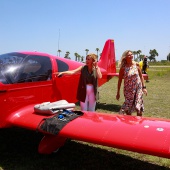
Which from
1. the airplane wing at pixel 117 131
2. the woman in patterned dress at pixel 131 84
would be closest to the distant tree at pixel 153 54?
the woman in patterned dress at pixel 131 84

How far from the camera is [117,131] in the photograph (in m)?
3.29

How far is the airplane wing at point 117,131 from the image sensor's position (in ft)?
9.59

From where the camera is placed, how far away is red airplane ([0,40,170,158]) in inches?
121

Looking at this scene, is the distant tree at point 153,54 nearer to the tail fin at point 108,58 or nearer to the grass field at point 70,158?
the tail fin at point 108,58

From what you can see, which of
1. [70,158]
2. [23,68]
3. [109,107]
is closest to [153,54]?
[109,107]

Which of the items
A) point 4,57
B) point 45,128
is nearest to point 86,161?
point 45,128

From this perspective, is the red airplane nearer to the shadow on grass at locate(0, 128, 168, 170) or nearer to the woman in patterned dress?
the shadow on grass at locate(0, 128, 168, 170)

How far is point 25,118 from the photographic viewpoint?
13.8 ft

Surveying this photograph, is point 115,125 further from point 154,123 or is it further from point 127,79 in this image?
point 127,79

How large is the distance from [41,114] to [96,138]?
52.9 inches

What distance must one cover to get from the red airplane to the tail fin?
10.3ft

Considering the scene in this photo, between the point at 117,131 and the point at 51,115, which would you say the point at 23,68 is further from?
the point at 117,131

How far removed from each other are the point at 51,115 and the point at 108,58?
5.77 m

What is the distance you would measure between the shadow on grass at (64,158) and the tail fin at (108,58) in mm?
4613
